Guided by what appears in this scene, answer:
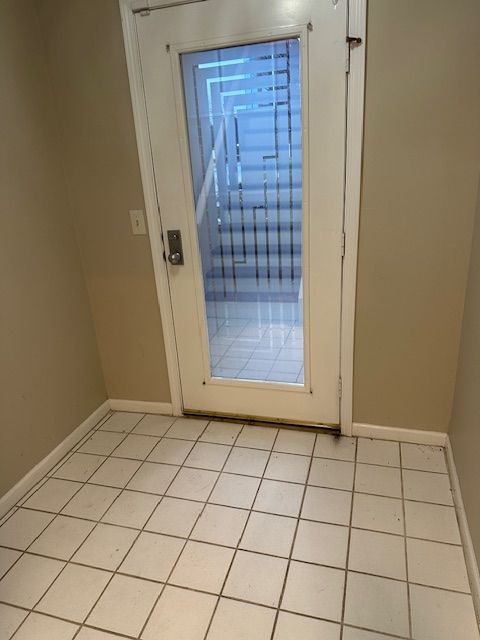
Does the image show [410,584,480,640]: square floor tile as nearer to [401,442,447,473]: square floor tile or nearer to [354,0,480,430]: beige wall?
[401,442,447,473]: square floor tile

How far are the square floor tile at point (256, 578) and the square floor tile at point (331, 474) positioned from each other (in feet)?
1.48

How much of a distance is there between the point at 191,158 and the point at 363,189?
823 millimetres

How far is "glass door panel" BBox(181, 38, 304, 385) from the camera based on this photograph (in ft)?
5.98

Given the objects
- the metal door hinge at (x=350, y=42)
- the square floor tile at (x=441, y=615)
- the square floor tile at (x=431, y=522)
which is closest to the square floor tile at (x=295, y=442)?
the square floor tile at (x=431, y=522)

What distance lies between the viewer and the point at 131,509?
1.82 metres

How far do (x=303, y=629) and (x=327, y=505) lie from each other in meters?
0.53

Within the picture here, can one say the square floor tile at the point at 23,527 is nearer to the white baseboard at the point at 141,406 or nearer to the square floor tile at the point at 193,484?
the square floor tile at the point at 193,484

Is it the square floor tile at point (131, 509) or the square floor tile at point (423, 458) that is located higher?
the square floor tile at point (423, 458)

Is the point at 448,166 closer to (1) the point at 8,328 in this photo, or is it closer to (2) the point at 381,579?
(2) the point at 381,579

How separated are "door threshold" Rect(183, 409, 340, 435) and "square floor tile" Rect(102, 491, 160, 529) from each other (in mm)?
643

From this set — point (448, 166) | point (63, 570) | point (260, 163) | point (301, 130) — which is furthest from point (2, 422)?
point (448, 166)

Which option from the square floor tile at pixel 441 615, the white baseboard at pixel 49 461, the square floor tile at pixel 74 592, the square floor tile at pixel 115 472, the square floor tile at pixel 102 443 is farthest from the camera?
the square floor tile at pixel 102 443

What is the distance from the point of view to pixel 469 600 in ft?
4.43

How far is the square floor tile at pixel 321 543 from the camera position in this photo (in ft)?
5.03
